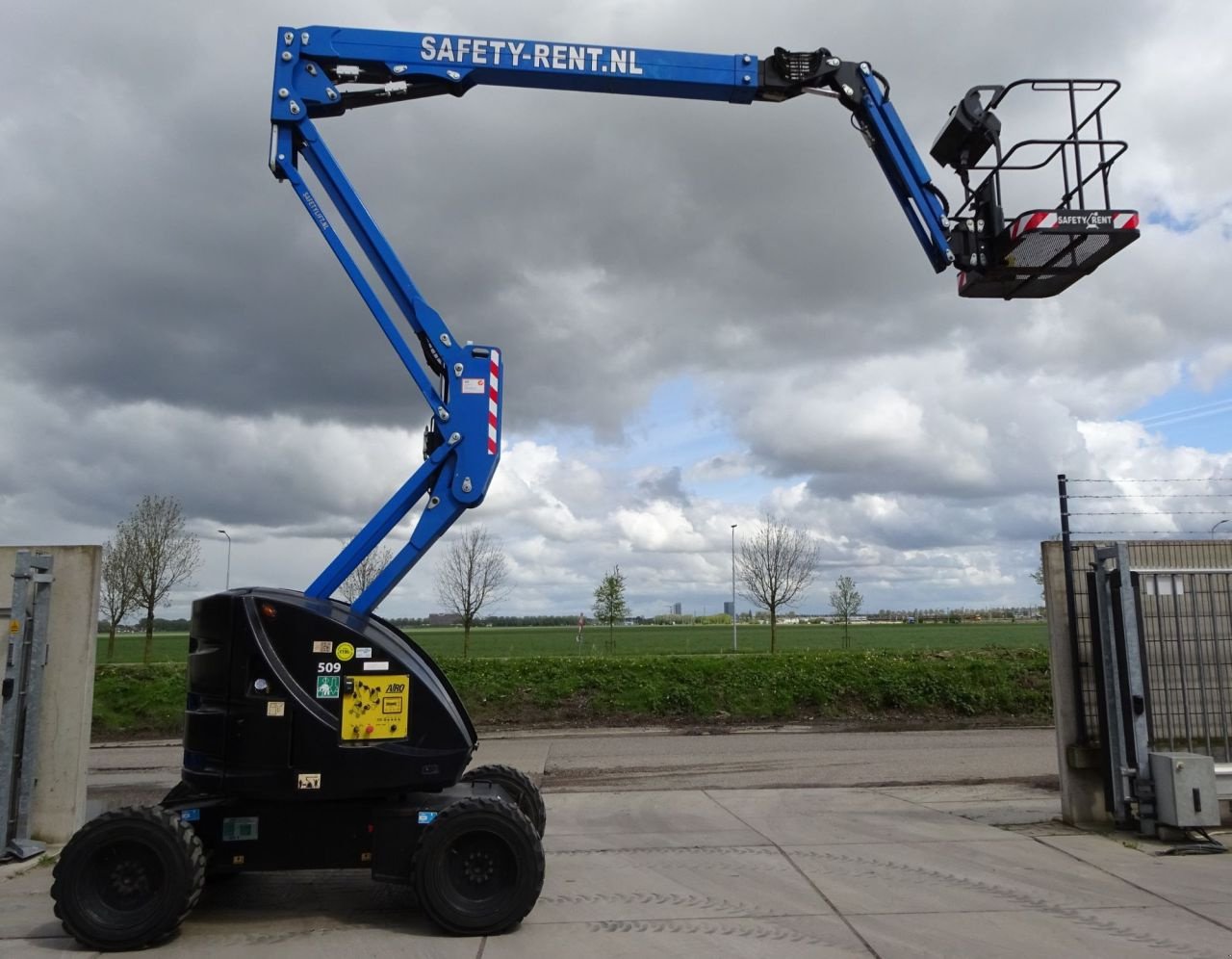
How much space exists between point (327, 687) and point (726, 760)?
8.81 m

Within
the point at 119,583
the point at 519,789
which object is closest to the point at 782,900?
the point at 519,789

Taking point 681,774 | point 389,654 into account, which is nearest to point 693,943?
point 389,654

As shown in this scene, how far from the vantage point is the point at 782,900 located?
615cm

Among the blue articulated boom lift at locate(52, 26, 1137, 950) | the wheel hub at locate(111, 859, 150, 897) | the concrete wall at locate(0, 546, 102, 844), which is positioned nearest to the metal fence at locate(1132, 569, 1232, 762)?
the blue articulated boom lift at locate(52, 26, 1137, 950)

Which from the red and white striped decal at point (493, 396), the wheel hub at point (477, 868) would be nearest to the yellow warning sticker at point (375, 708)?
the wheel hub at point (477, 868)

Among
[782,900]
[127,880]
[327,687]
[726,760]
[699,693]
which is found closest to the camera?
[127,880]

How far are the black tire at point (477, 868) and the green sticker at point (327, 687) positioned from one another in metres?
0.95

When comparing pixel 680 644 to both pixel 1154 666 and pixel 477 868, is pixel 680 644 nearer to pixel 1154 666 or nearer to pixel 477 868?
pixel 1154 666

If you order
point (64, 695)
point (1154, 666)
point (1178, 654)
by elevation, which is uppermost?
point (1178, 654)

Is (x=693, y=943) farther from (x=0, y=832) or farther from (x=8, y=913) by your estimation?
(x=0, y=832)

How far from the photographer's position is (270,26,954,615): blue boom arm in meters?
6.35

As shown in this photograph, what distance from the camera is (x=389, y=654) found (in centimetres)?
582

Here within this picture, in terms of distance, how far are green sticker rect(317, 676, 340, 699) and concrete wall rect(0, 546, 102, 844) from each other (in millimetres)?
3449

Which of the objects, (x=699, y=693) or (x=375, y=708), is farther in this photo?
(x=699, y=693)
